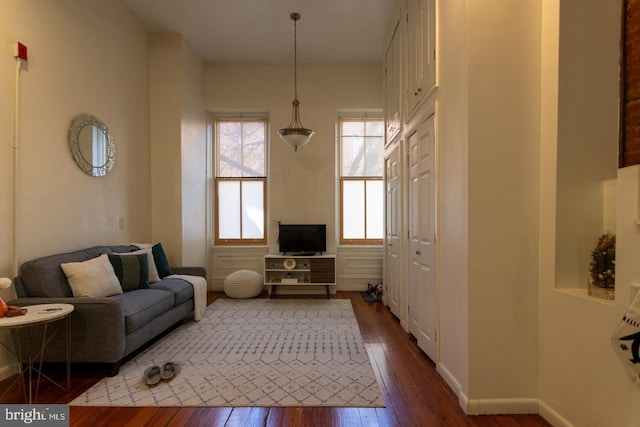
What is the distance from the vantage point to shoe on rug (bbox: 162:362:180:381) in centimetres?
242

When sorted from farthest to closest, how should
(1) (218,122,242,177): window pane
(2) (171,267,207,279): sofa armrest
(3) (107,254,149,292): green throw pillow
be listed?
(1) (218,122,242,177): window pane < (2) (171,267,207,279): sofa armrest < (3) (107,254,149,292): green throw pillow

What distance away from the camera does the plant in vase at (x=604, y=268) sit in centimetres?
169

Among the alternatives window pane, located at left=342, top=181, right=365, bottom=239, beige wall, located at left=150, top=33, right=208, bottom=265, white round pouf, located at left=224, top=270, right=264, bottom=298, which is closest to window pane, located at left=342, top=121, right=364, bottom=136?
window pane, located at left=342, top=181, right=365, bottom=239

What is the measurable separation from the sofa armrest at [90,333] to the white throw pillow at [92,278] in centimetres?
27

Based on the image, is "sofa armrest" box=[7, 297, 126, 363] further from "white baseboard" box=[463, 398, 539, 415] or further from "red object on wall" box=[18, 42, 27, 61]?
"white baseboard" box=[463, 398, 539, 415]

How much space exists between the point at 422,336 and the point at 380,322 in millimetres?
950

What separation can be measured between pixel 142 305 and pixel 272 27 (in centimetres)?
386

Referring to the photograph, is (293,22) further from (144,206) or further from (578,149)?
(578,149)

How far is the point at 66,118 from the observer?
10.2 ft

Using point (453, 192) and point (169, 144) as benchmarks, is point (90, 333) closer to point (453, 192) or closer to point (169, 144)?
point (453, 192)

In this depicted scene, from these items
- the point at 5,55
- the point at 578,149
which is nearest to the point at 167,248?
the point at 5,55

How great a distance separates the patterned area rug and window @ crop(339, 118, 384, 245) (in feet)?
6.20

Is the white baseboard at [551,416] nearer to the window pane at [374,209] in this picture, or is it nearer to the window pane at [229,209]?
the window pane at [374,209]

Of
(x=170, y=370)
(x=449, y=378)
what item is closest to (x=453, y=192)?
(x=449, y=378)
